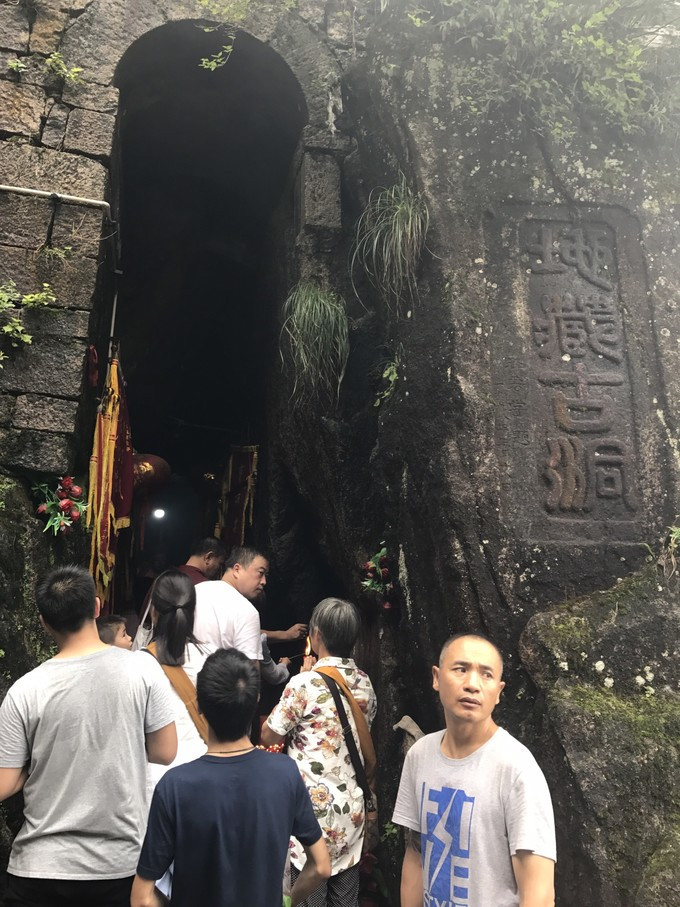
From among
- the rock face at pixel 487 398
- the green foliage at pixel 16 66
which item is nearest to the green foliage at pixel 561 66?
the rock face at pixel 487 398

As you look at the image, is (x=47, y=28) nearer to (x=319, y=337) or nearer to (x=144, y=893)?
(x=319, y=337)

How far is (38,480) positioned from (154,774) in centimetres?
225

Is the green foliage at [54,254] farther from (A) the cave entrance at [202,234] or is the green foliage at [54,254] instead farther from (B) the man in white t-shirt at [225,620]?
(B) the man in white t-shirt at [225,620]

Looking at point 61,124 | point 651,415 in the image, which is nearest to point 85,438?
point 61,124

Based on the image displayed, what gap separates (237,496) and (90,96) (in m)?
4.54

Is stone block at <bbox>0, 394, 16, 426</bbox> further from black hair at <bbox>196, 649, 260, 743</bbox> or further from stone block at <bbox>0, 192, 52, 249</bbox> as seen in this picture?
black hair at <bbox>196, 649, 260, 743</bbox>

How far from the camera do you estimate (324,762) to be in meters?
3.11

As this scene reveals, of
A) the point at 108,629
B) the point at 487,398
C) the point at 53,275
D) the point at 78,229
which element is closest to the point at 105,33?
the point at 78,229

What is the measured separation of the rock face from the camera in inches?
133

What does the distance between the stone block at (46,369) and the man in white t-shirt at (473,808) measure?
3.30 metres

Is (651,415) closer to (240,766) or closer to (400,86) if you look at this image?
(400,86)

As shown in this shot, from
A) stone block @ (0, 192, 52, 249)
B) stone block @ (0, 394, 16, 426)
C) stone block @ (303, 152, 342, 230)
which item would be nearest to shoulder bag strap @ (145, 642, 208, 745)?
stone block @ (0, 394, 16, 426)

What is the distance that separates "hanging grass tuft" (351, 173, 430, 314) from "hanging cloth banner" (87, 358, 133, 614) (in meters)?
2.25

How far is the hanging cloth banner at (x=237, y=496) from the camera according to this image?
8039 millimetres
